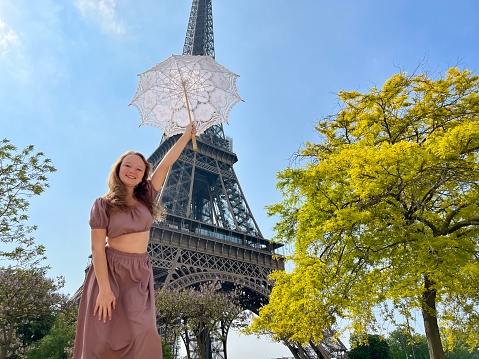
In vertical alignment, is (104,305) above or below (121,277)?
below

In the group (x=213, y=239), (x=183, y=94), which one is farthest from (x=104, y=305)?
(x=213, y=239)

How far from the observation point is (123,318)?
3.09 metres

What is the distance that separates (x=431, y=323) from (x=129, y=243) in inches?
352

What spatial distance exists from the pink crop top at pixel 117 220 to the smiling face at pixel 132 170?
24 centimetres

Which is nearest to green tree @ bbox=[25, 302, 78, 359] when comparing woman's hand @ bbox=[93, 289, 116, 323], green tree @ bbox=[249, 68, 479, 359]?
green tree @ bbox=[249, 68, 479, 359]

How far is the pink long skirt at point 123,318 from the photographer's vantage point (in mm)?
2977

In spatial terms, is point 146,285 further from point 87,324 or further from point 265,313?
point 265,313

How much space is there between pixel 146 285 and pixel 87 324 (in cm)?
51

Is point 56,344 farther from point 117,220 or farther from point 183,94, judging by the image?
point 117,220

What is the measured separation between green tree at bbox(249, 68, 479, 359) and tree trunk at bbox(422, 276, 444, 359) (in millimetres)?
24

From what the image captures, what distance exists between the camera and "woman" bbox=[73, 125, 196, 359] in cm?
299

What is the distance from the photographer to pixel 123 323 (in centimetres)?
307

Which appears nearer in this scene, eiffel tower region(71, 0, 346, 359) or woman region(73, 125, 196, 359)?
woman region(73, 125, 196, 359)

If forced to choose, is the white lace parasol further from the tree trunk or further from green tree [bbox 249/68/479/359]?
the tree trunk
